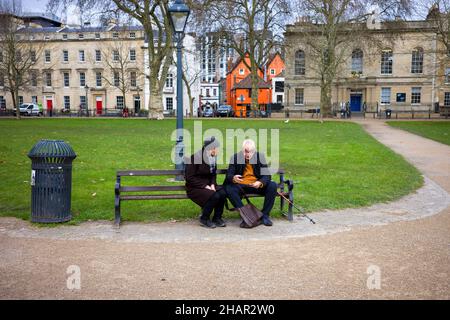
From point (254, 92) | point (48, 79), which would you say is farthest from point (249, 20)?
point (48, 79)

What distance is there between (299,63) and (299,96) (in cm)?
406

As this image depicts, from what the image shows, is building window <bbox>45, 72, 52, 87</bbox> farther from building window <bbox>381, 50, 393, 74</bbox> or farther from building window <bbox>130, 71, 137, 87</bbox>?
building window <bbox>381, 50, 393, 74</bbox>

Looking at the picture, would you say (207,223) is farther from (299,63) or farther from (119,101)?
(119,101)

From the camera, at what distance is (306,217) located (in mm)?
7570

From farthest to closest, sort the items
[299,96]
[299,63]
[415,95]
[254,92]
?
[299,96], [299,63], [415,95], [254,92]

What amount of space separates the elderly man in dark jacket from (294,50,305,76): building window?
51.0m

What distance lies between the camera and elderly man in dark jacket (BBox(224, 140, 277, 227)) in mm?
7205

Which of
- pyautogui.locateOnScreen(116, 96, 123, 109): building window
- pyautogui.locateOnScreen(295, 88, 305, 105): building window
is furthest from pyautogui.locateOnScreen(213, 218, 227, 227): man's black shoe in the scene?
pyautogui.locateOnScreen(116, 96, 123, 109): building window

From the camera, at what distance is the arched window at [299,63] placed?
5622 centimetres

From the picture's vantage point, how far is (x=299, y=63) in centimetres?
5656

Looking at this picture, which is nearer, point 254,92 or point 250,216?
point 250,216

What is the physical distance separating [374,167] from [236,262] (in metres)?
8.66

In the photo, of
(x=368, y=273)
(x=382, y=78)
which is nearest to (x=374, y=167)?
(x=368, y=273)
